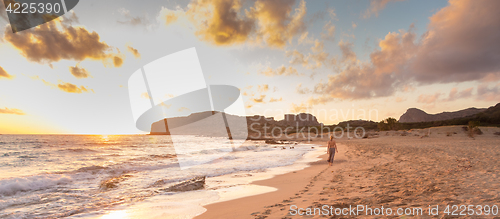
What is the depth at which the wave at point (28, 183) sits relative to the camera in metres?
9.00

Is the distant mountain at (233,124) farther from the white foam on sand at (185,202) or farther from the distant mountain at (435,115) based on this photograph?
the white foam on sand at (185,202)

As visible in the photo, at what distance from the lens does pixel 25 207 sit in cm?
698

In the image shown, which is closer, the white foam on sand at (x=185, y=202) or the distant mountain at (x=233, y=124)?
the white foam on sand at (x=185, y=202)

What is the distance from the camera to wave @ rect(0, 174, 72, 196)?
9002 mm

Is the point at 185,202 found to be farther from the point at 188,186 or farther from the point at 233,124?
the point at 233,124

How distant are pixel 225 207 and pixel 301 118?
7864 inches

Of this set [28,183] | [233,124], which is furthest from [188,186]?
[233,124]

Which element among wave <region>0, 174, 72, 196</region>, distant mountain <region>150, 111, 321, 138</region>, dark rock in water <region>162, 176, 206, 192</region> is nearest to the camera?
dark rock in water <region>162, 176, 206, 192</region>

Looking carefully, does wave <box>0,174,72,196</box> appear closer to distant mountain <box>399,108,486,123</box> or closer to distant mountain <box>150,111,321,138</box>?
distant mountain <box>150,111,321,138</box>

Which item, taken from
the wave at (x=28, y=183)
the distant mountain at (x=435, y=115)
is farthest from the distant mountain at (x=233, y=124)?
the wave at (x=28, y=183)

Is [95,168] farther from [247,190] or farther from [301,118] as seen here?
[301,118]

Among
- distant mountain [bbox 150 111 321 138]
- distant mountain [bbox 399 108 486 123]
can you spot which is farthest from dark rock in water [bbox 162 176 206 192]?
distant mountain [bbox 399 108 486 123]

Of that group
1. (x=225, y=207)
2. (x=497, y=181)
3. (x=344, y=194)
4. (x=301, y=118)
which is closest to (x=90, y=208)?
(x=225, y=207)

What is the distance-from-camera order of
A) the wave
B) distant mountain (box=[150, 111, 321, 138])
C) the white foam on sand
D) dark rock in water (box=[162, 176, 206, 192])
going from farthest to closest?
1. distant mountain (box=[150, 111, 321, 138])
2. the wave
3. dark rock in water (box=[162, 176, 206, 192])
4. the white foam on sand
